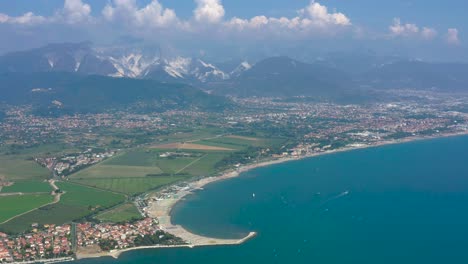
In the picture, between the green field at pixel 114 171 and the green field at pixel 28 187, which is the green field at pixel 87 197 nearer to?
the green field at pixel 28 187

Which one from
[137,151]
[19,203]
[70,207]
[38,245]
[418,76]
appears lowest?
[38,245]

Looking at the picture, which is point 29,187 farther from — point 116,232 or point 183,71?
point 183,71

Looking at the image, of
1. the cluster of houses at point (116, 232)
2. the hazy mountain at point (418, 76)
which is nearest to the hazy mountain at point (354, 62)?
the hazy mountain at point (418, 76)

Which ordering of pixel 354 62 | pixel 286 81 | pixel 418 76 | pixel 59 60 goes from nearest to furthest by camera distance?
pixel 286 81
pixel 418 76
pixel 59 60
pixel 354 62

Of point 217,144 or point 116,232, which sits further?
point 217,144

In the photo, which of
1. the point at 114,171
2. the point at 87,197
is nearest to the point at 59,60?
the point at 114,171

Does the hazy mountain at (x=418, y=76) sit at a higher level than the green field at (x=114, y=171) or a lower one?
higher
